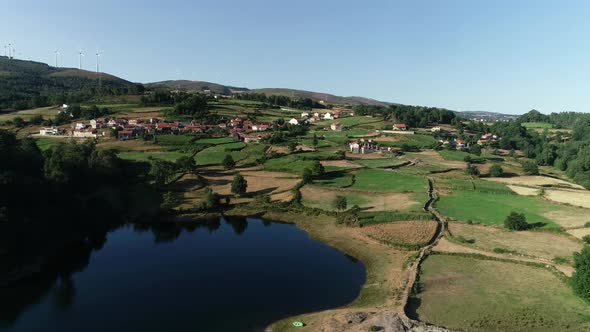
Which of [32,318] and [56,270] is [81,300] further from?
[56,270]

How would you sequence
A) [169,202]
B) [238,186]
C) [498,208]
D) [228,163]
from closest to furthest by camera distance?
1. [498,208]
2. [169,202]
3. [238,186]
4. [228,163]

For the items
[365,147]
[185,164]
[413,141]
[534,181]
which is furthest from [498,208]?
[413,141]

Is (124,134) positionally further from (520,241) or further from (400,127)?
(520,241)

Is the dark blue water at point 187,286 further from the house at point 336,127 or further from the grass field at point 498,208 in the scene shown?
the house at point 336,127

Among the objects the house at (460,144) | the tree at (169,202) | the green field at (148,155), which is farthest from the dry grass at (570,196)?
the green field at (148,155)

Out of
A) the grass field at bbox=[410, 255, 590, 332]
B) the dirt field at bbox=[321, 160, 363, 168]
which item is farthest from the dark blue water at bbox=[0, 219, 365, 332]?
the dirt field at bbox=[321, 160, 363, 168]

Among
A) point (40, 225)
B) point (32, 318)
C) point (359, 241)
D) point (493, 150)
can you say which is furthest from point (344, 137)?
point (32, 318)
